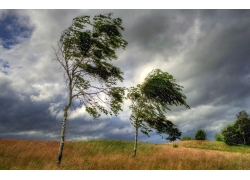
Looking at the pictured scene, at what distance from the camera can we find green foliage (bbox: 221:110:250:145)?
3580cm

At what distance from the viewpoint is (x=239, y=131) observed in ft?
131

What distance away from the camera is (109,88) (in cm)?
1023

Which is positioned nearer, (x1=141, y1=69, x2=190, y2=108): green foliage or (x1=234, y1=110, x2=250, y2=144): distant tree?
(x1=141, y1=69, x2=190, y2=108): green foliage

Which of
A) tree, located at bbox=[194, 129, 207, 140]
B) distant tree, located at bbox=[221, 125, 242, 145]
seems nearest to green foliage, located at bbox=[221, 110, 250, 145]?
distant tree, located at bbox=[221, 125, 242, 145]

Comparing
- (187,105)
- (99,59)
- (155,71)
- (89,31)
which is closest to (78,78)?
(99,59)

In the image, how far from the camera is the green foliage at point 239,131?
35.8 meters

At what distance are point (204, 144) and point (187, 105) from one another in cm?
2579

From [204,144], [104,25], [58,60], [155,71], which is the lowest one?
[204,144]

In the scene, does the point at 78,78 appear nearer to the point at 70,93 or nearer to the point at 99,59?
the point at 70,93

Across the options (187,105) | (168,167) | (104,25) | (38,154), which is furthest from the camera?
(187,105)

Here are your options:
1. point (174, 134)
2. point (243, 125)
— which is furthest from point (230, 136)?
point (174, 134)

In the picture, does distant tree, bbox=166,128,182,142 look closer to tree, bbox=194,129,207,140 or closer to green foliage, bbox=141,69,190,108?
green foliage, bbox=141,69,190,108

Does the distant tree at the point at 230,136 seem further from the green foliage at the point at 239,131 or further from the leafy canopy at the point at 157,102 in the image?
the leafy canopy at the point at 157,102

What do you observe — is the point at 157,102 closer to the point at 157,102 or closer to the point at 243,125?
the point at 157,102
